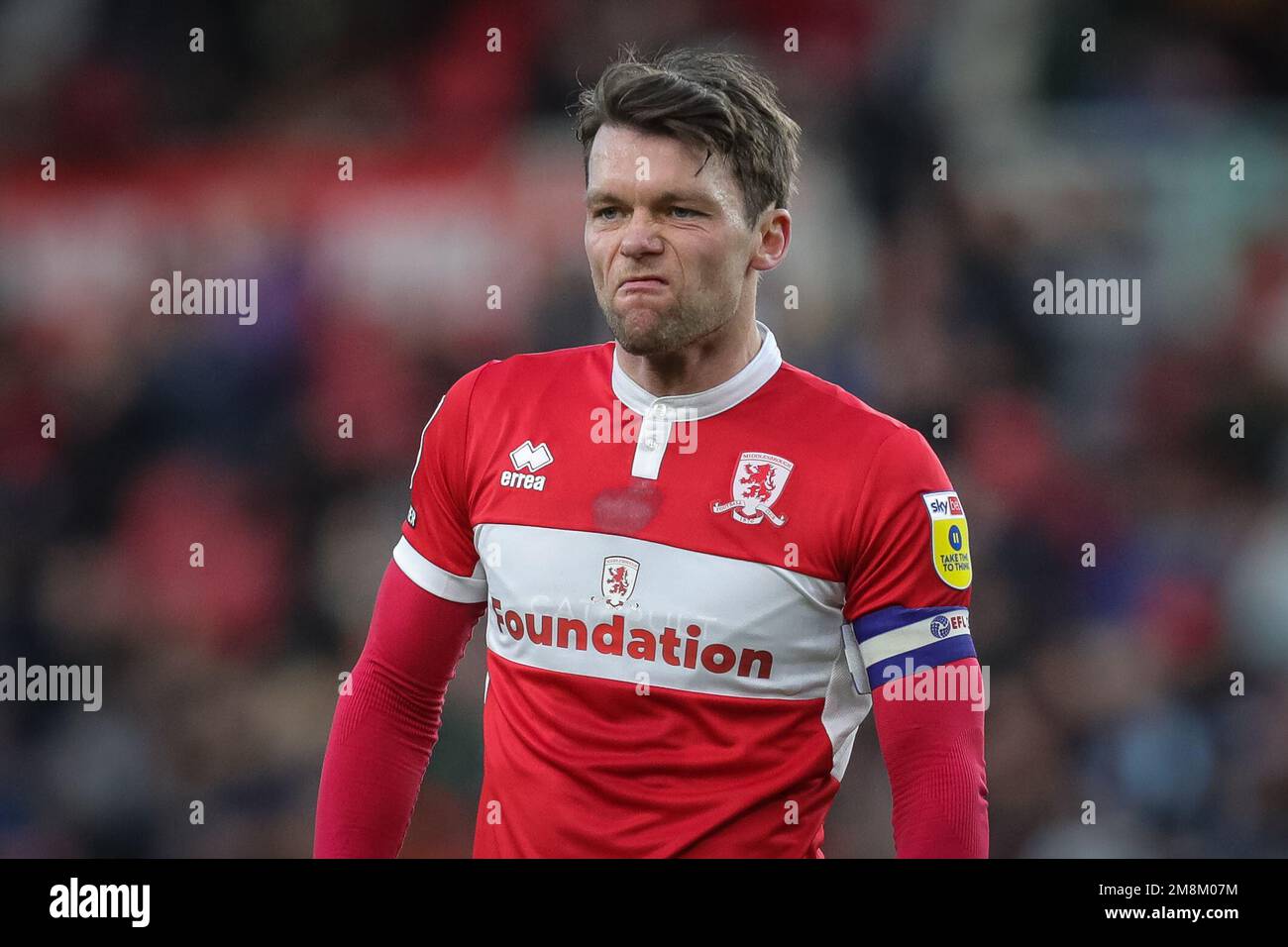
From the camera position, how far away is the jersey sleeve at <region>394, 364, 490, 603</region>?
256 cm

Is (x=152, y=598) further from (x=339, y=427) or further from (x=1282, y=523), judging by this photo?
(x=1282, y=523)

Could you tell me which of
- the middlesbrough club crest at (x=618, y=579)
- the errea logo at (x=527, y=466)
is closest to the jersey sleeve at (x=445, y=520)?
the errea logo at (x=527, y=466)

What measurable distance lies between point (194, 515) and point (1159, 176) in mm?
3978

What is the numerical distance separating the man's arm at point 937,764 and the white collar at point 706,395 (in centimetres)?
59

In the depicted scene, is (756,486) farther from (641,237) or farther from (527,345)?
(527,345)

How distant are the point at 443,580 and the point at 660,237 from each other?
0.75 metres

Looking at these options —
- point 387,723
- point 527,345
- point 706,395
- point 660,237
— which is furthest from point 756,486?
point 527,345

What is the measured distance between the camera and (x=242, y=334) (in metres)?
5.33

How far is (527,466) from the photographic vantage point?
251cm

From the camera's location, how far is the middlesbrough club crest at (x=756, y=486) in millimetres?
2393

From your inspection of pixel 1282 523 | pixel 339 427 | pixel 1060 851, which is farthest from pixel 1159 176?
pixel 339 427

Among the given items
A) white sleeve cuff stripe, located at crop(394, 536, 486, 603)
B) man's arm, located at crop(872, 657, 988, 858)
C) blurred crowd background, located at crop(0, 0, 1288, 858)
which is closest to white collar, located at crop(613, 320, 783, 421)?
white sleeve cuff stripe, located at crop(394, 536, 486, 603)

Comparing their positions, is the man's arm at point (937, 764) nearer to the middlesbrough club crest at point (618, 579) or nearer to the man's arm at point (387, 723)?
the middlesbrough club crest at point (618, 579)

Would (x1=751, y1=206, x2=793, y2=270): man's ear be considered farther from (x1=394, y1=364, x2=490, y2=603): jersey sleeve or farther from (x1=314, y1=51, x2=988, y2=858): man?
(x1=394, y1=364, x2=490, y2=603): jersey sleeve
